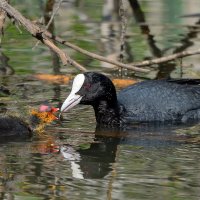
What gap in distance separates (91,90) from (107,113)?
1.03 ft

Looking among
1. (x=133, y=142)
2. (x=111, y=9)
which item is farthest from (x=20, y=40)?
(x=133, y=142)

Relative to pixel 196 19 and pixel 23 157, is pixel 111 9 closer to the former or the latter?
pixel 196 19

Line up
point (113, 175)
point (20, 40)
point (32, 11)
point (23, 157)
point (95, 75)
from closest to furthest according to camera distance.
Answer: point (113, 175) < point (23, 157) < point (95, 75) < point (20, 40) < point (32, 11)

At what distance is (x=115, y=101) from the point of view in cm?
1069

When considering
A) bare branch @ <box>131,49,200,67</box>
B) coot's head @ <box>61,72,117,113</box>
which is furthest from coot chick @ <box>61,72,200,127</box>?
bare branch @ <box>131,49,200,67</box>

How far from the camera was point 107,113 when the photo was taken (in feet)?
34.6

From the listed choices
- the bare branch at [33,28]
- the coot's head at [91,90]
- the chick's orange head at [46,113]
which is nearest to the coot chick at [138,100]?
the coot's head at [91,90]

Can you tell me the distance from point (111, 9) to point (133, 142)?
6.79 metres

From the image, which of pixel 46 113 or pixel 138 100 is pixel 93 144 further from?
pixel 138 100

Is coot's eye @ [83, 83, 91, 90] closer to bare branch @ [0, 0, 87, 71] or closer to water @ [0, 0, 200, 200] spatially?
water @ [0, 0, 200, 200]

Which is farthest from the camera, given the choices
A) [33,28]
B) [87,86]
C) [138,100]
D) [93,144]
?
[138,100]

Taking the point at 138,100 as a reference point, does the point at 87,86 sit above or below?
above

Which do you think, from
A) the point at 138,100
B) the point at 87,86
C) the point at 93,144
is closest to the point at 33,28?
the point at 93,144

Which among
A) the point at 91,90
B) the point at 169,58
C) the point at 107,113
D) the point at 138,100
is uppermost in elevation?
the point at 169,58
